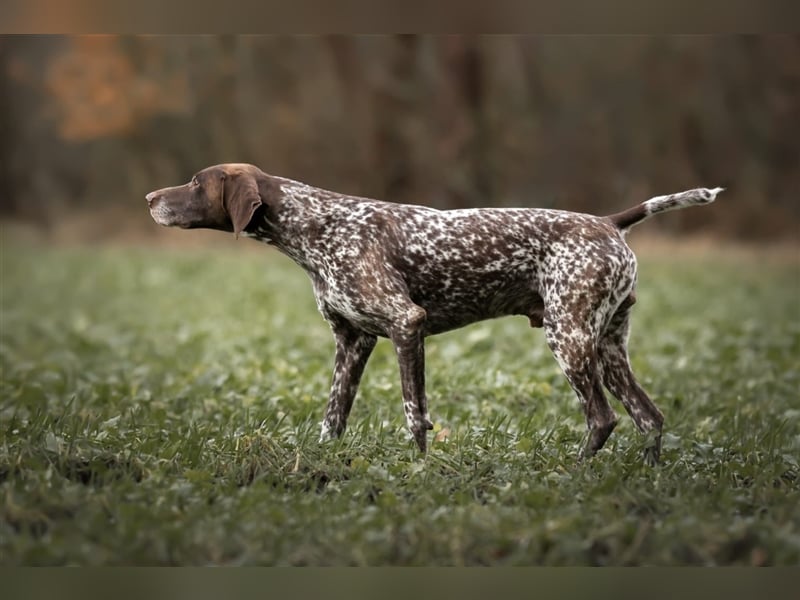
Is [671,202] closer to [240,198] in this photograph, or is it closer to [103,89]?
[240,198]

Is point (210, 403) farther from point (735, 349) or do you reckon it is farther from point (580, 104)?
point (580, 104)

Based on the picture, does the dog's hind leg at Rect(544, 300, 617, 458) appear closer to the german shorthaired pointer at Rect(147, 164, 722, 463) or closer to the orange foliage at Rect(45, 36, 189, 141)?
the german shorthaired pointer at Rect(147, 164, 722, 463)

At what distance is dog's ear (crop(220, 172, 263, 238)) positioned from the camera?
5.88m

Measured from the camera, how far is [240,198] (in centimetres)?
591

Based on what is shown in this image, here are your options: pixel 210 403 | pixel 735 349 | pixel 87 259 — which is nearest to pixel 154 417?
pixel 210 403

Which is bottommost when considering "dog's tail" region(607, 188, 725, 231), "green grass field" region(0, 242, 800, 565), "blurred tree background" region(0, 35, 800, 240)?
"green grass field" region(0, 242, 800, 565)

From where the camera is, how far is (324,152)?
2575 cm

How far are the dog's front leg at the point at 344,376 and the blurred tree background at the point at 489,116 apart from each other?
55.4 feet

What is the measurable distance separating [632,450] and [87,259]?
1705 centimetres

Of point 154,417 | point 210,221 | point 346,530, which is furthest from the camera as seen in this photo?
point 154,417

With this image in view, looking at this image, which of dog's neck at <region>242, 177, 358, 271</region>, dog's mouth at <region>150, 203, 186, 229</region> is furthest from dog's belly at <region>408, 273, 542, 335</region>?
dog's mouth at <region>150, 203, 186, 229</region>

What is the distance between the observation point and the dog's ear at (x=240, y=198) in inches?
231

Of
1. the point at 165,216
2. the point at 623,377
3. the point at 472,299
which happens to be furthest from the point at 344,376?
the point at 623,377

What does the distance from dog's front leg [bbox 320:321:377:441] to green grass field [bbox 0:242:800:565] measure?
19 centimetres
